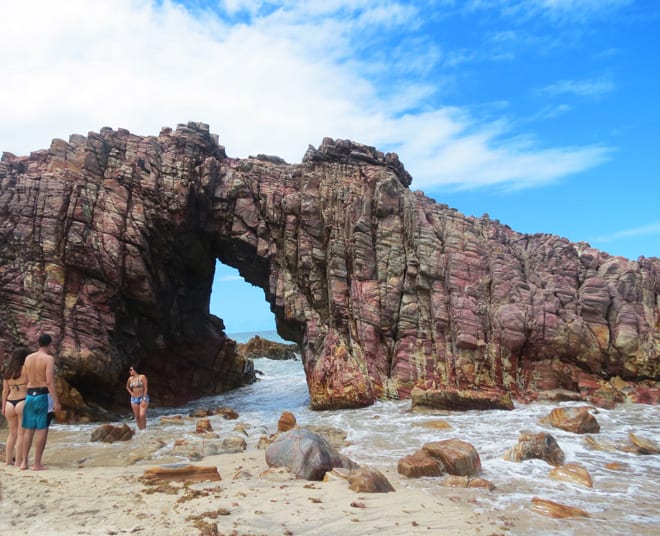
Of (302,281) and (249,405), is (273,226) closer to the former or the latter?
(302,281)

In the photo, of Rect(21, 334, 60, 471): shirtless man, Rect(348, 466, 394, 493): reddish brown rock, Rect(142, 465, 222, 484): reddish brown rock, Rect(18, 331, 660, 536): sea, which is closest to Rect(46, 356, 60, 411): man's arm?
Rect(21, 334, 60, 471): shirtless man

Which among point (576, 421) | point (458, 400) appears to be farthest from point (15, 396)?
point (458, 400)

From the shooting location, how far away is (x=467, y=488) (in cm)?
909

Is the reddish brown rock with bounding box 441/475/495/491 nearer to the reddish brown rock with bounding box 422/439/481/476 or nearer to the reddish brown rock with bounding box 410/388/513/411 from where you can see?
the reddish brown rock with bounding box 422/439/481/476

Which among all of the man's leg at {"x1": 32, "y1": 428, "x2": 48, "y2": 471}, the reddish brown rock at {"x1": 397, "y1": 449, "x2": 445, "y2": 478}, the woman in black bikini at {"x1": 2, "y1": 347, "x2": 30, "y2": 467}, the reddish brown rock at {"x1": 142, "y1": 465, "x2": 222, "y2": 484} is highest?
the woman in black bikini at {"x1": 2, "y1": 347, "x2": 30, "y2": 467}

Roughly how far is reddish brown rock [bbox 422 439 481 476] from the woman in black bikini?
8485 millimetres

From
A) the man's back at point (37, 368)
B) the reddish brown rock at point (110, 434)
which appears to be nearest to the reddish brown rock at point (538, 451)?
the man's back at point (37, 368)

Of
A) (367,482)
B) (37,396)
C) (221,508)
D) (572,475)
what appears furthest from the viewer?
(572,475)

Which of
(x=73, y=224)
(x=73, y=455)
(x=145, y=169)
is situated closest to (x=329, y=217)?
(x=145, y=169)

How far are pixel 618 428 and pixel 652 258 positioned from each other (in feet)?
36.9

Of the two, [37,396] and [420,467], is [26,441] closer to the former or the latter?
[37,396]

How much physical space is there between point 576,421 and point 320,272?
14.6 metres

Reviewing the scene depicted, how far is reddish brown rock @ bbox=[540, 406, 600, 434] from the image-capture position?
14.2 meters

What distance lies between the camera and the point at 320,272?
25.9 metres
